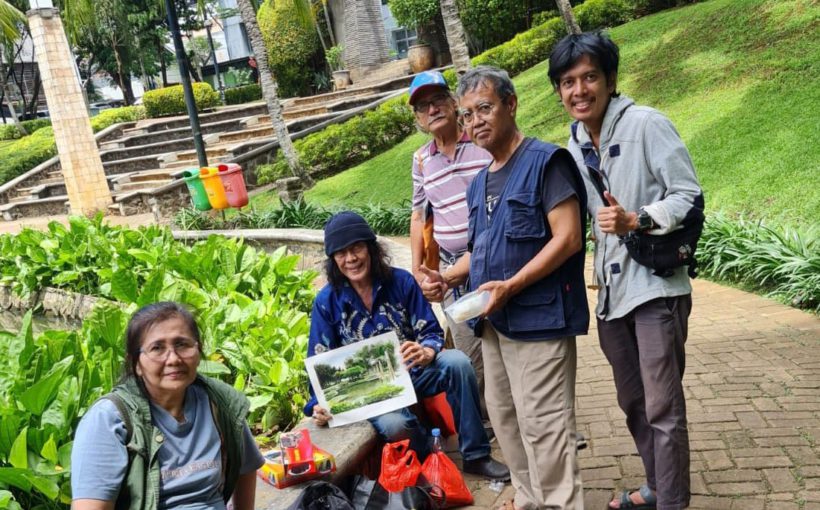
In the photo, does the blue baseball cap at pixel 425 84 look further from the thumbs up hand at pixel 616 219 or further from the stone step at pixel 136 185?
the stone step at pixel 136 185

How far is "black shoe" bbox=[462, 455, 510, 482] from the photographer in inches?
137

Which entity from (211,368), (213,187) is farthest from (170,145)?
(211,368)

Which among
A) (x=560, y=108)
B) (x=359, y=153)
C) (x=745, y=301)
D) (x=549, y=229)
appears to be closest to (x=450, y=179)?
(x=549, y=229)

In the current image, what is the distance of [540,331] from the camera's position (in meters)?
2.62

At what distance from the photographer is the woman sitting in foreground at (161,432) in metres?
2.27

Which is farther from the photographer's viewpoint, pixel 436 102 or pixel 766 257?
pixel 766 257

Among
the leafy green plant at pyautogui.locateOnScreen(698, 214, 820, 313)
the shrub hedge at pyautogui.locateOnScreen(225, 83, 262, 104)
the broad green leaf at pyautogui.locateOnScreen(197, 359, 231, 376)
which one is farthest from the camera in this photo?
the shrub hedge at pyautogui.locateOnScreen(225, 83, 262, 104)

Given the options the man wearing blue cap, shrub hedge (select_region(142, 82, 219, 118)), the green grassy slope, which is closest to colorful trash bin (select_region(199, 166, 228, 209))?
the green grassy slope

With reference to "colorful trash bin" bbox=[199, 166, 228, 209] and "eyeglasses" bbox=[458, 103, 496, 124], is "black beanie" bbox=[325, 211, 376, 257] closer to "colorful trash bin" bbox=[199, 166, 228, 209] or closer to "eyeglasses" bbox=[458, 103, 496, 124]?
"eyeglasses" bbox=[458, 103, 496, 124]

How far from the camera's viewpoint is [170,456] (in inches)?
95.9

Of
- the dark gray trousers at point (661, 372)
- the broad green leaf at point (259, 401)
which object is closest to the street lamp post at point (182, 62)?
the broad green leaf at point (259, 401)

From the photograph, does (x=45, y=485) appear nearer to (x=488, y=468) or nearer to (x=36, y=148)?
(x=488, y=468)

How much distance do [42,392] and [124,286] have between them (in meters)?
2.40

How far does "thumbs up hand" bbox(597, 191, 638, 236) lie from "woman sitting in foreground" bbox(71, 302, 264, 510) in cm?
139
